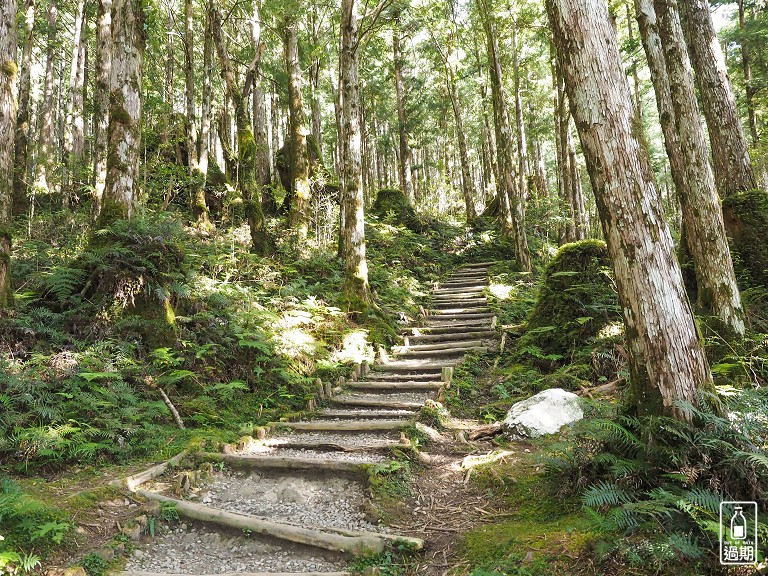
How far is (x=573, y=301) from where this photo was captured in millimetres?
8680

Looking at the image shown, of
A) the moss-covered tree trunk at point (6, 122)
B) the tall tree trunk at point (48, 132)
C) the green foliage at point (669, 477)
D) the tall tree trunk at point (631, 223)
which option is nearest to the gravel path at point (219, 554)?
the green foliage at point (669, 477)

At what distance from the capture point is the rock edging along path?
3906mm

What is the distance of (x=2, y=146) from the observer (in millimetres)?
6340

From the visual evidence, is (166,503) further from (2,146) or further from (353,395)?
(2,146)

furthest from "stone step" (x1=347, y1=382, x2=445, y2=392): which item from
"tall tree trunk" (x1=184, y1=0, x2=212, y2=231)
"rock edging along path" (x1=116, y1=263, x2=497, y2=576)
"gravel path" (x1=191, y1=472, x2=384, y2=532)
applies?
"tall tree trunk" (x1=184, y1=0, x2=212, y2=231)

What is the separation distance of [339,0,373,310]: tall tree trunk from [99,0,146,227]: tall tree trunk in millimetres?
4338

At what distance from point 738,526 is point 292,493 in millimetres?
3985

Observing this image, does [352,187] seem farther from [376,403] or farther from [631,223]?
[631,223]

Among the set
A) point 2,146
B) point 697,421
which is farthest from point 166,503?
point 2,146

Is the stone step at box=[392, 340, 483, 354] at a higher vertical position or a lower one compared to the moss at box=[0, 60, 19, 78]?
lower

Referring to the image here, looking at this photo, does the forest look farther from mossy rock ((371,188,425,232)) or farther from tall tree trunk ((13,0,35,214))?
mossy rock ((371,188,425,232))

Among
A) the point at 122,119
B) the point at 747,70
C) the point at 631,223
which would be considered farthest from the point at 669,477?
the point at 747,70

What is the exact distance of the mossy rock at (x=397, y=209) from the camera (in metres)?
20.8

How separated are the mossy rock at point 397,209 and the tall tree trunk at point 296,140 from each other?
5.81 m
